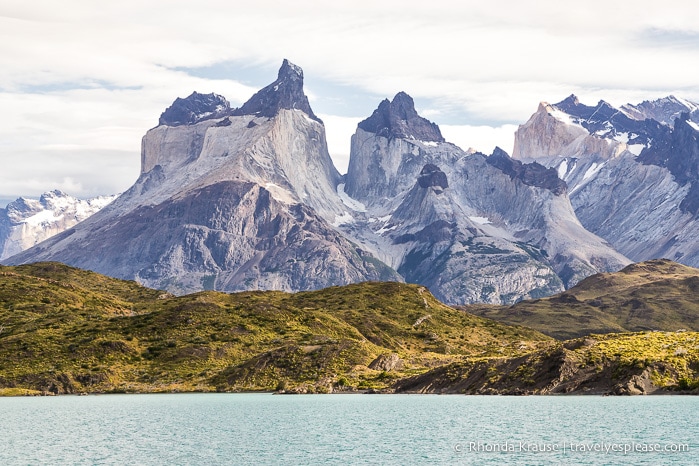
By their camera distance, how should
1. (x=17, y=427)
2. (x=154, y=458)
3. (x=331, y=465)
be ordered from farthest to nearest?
(x=17, y=427), (x=154, y=458), (x=331, y=465)

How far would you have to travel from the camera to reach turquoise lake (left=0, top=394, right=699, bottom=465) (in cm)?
10988

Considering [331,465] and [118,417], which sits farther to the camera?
[118,417]

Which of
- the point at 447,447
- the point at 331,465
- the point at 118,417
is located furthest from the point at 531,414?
the point at 118,417

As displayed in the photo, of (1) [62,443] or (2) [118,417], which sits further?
(2) [118,417]

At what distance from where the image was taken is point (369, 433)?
134500 mm

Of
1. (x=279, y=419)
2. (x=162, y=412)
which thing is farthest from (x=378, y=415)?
(x=162, y=412)

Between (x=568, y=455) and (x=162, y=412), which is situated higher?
(x=568, y=455)

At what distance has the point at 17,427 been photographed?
150125 mm

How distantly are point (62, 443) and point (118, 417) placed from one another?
3873 cm

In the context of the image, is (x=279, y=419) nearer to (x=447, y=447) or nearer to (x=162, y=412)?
(x=162, y=412)

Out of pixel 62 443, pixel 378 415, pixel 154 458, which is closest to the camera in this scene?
pixel 154 458

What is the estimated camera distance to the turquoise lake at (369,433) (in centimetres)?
10988

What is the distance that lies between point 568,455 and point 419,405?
253 ft

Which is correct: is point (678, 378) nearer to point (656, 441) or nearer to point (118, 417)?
point (656, 441)
